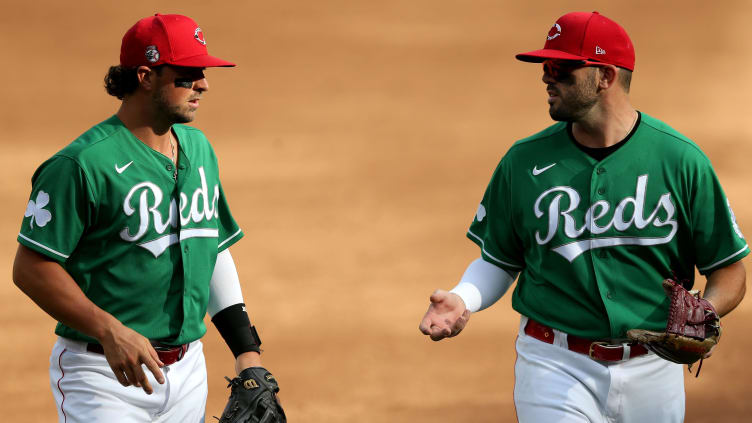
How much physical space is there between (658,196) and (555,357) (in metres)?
0.66

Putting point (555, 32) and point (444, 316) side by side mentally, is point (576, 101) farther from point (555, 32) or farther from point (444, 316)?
point (444, 316)

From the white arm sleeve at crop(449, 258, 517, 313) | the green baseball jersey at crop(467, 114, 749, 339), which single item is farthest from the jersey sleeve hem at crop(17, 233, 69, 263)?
the green baseball jersey at crop(467, 114, 749, 339)

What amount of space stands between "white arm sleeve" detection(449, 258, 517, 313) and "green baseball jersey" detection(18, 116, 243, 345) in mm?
926

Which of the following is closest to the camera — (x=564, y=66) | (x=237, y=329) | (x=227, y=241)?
(x=564, y=66)

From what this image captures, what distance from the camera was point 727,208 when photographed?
400cm

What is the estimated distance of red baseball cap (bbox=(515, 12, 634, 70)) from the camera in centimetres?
407

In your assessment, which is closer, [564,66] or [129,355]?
[129,355]

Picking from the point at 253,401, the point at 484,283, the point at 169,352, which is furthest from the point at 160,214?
the point at 484,283

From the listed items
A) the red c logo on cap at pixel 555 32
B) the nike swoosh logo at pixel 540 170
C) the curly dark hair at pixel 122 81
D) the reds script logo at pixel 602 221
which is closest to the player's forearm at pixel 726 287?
the reds script logo at pixel 602 221

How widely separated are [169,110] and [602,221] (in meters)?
1.53

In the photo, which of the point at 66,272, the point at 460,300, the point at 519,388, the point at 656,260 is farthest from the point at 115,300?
the point at 656,260

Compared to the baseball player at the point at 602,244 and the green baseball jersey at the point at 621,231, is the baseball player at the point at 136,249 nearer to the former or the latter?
the baseball player at the point at 602,244

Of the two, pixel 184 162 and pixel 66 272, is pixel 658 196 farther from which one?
pixel 66 272

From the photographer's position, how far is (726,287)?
13.2 feet
